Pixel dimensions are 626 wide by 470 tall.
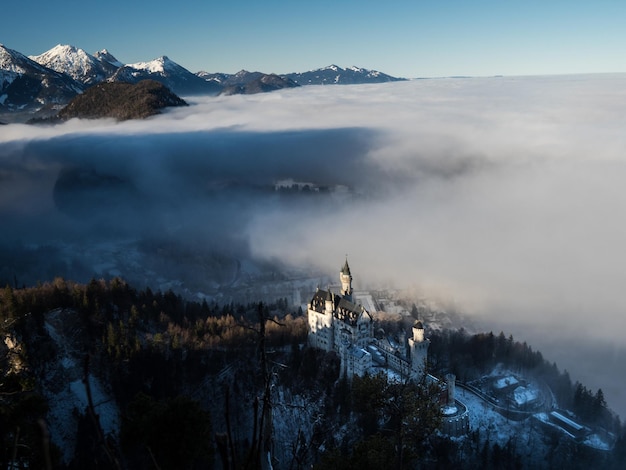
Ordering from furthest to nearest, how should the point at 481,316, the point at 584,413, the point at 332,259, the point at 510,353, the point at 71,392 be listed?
the point at 332,259 → the point at 481,316 → the point at 510,353 → the point at 584,413 → the point at 71,392

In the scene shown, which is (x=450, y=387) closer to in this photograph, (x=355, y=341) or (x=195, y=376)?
(x=355, y=341)

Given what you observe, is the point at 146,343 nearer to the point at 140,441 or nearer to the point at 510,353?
the point at 140,441

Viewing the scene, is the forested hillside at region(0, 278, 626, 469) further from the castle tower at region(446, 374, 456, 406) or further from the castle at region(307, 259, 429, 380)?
the castle tower at region(446, 374, 456, 406)

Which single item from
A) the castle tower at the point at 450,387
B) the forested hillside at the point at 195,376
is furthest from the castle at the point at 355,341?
the castle tower at the point at 450,387

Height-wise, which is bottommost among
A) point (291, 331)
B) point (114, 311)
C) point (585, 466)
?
point (585, 466)

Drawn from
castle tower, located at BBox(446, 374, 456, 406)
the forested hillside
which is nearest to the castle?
the forested hillside

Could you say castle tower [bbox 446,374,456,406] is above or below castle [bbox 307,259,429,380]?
below

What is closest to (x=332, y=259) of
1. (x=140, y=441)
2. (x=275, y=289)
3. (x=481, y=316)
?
(x=275, y=289)

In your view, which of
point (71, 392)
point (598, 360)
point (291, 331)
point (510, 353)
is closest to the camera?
point (71, 392)

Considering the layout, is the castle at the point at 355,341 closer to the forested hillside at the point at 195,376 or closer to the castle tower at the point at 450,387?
the forested hillside at the point at 195,376
